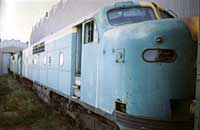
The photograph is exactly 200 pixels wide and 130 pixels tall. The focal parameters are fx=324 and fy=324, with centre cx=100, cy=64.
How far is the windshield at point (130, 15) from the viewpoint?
557 cm

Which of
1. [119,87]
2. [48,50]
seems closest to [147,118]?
[119,87]

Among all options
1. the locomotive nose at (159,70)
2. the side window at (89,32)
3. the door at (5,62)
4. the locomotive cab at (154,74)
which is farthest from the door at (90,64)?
the door at (5,62)

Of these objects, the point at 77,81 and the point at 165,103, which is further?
the point at 77,81

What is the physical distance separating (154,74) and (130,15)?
1.71 m

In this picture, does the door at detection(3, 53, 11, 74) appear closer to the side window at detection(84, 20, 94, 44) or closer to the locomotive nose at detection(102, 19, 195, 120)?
the side window at detection(84, 20, 94, 44)

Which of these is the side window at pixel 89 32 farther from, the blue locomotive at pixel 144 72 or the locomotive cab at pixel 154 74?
the locomotive cab at pixel 154 74

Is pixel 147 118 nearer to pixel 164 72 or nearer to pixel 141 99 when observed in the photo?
pixel 141 99

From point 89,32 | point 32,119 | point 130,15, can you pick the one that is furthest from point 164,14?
point 32,119

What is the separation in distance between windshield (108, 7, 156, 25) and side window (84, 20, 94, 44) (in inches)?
21.0

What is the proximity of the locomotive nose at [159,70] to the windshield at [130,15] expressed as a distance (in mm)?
1097

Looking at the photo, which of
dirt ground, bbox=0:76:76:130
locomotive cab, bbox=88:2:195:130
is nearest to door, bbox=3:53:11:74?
dirt ground, bbox=0:76:76:130

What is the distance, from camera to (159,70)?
14.0ft

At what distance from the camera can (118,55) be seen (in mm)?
4656

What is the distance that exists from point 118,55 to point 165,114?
1061 millimetres
